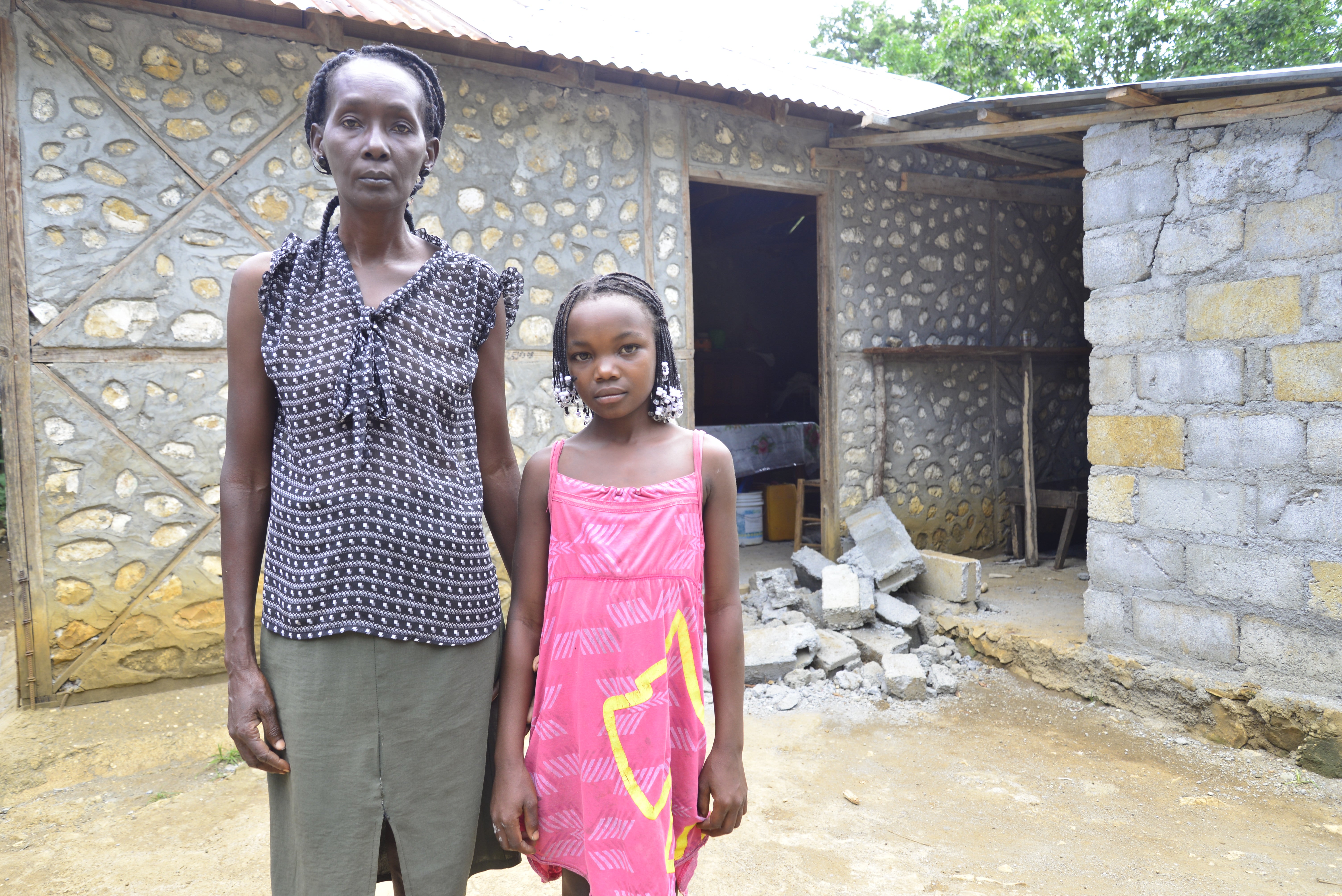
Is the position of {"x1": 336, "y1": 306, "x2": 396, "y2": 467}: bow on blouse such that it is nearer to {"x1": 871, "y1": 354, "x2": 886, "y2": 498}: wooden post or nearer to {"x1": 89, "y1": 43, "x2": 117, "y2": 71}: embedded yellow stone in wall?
{"x1": 89, "y1": 43, "x2": 117, "y2": 71}: embedded yellow stone in wall

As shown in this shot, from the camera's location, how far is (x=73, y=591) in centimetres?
404

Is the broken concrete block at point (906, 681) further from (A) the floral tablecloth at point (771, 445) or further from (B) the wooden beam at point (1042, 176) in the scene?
(B) the wooden beam at point (1042, 176)

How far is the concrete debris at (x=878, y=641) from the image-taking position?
5035mm

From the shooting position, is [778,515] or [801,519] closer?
[801,519]

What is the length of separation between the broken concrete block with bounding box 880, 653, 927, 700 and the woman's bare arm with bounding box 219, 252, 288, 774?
148 inches

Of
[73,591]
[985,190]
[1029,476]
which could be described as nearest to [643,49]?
[985,190]

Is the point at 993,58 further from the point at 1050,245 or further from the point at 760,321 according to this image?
the point at 1050,245

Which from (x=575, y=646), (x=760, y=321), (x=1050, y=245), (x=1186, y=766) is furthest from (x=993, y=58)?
(x=575, y=646)

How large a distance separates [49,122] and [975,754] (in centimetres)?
507

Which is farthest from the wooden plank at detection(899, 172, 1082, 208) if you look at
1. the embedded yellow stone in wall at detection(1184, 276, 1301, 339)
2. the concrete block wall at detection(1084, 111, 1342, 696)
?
the embedded yellow stone in wall at detection(1184, 276, 1301, 339)

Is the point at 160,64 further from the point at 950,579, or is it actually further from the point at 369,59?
the point at 950,579

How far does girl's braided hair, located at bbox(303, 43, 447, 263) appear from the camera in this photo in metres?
1.52

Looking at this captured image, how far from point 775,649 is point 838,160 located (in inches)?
142

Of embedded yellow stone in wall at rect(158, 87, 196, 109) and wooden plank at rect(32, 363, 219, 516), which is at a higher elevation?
embedded yellow stone in wall at rect(158, 87, 196, 109)
